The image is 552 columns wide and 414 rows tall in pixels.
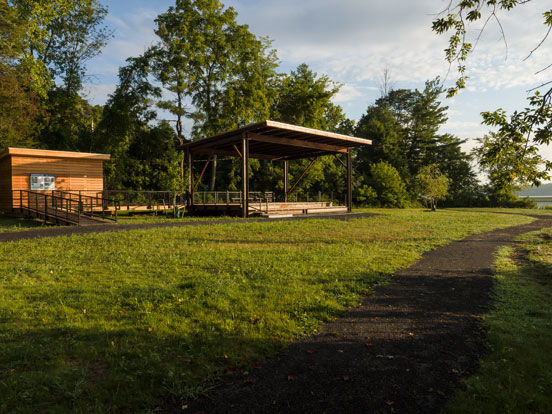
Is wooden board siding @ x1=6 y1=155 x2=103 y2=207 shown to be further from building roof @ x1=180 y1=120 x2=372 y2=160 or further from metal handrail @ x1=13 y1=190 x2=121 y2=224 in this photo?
building roof @ x1=180 y1=120 x2=372 y2=160

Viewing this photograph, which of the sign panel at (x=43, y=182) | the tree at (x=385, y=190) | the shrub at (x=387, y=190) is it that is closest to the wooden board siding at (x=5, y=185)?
the sign panel at (x=43, y=182)

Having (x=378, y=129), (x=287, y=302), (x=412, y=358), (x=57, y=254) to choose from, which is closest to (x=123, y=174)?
(x=57, y=254)

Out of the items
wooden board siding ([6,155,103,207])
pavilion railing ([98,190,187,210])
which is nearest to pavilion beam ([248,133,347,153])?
pavilion railing ([98,190,187,210])

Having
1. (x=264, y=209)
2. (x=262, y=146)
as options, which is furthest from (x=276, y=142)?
(x=264, y=209)

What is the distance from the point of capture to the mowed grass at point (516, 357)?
253cm

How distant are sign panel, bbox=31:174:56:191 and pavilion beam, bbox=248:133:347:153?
10956mm

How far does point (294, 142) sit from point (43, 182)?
1356cm

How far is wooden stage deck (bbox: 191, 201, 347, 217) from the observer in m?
18.1

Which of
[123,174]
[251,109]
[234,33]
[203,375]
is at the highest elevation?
[234,33]

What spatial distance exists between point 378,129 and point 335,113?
29.9 ft

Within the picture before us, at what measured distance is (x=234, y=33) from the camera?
28.8 meters

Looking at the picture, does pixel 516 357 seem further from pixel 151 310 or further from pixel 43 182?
pixel 43 182

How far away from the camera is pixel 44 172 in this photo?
18312 millimetres

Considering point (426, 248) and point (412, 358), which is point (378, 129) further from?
point (412, 358)
